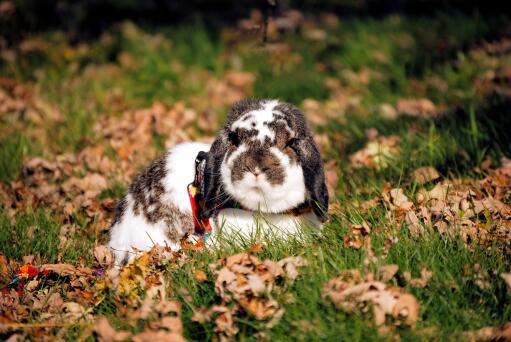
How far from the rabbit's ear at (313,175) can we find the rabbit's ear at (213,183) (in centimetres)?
49

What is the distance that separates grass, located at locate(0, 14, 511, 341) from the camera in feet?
8.87

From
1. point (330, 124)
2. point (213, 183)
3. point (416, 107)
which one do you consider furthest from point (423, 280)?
point (416, 107)

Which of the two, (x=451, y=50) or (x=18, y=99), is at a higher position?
(x=451, y=50)

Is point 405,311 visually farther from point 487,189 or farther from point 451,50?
point 451,50

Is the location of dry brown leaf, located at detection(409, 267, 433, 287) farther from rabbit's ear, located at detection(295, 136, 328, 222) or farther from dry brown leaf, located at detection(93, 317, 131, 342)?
dry brown leaf, located at detection(93, 317, 131, 342)

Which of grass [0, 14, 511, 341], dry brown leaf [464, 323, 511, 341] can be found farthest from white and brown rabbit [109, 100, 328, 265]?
dry brown leaf [464, 323, 511, 341]

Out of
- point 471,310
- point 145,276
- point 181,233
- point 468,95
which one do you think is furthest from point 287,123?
point 468,95

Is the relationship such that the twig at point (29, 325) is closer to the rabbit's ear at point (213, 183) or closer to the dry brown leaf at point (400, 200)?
Result: the rabbit's ear at point (213, 183)

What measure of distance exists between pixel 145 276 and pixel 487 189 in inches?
97.1

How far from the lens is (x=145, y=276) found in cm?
319

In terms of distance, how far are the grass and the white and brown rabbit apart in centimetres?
22

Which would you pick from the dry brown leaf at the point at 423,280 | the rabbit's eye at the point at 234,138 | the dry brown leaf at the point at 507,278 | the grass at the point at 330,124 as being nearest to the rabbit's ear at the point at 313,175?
the grass at the point at 330,124

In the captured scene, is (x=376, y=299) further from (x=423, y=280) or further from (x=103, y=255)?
(x=103, y=255)

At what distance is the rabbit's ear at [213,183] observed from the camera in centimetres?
332
